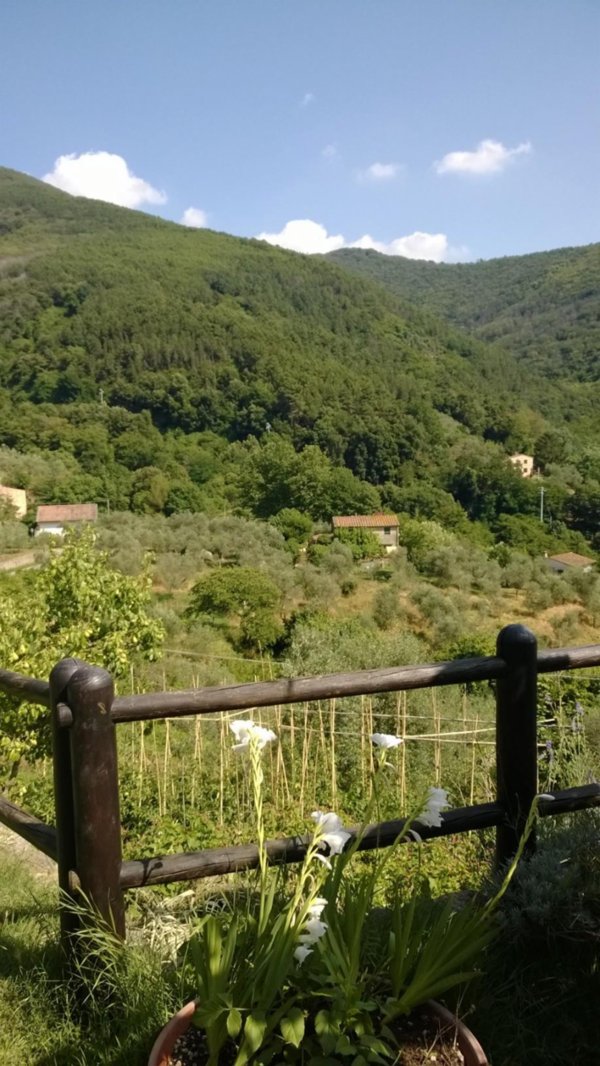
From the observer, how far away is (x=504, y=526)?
60.8 m

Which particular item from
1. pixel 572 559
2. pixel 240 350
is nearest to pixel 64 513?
pixel 572 559

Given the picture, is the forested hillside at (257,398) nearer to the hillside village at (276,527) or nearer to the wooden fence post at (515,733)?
the hillside village at (276,527)

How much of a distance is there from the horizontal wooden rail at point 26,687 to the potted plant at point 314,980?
64 cm

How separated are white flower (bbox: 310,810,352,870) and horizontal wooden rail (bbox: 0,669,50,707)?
0.78m

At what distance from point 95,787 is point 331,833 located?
0.62 meters

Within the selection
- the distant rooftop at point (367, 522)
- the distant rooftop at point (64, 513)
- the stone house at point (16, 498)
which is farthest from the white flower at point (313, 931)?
the stone house at point (16, 498)

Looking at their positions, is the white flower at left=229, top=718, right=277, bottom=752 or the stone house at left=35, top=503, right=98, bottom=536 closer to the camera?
the white flower at left=229, top=718, right=277, bottom=752

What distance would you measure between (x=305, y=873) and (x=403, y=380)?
307 ft

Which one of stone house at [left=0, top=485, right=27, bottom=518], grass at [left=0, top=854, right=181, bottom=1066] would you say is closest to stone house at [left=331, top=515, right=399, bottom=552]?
stone house at [left=0, top=485, right=27, bottom=518]

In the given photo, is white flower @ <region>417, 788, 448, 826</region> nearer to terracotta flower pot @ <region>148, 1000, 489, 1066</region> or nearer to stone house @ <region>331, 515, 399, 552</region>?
terracotta flower pot @ <region>148, 1000, 489, 1066</region>

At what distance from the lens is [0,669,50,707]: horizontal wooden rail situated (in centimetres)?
198

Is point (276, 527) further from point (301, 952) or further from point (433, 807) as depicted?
point (301, 952)

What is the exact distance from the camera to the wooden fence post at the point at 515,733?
212cm

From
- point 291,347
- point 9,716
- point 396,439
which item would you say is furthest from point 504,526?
point 9,716
